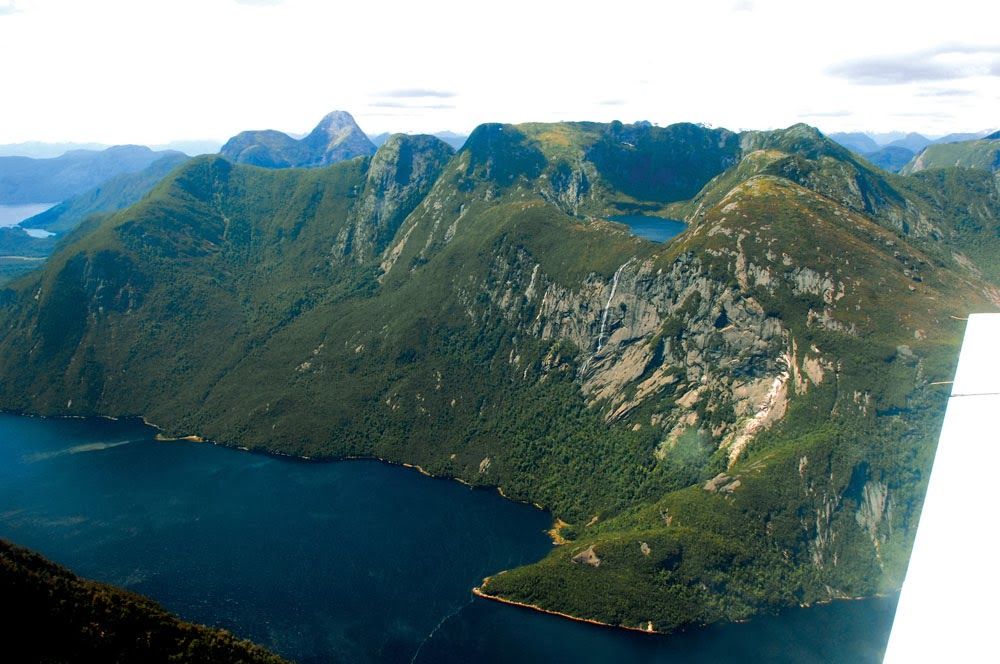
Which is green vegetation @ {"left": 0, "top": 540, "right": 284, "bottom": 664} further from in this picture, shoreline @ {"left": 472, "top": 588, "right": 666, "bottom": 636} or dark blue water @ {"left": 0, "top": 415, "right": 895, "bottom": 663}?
shoreline @ {"left": 472, "top": 588, "right": 666, "bottom": 636}

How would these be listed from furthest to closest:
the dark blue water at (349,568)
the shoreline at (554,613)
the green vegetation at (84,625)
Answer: the shoreline at (554,613) < the dark blue water at (349,568) < the green vegetation at (84,625)

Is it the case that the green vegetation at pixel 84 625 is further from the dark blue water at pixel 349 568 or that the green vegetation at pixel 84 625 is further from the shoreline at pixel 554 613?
the shoreline at pixel 554 613

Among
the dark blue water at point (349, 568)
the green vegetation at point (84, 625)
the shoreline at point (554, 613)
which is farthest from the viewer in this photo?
the shoreline at point (554, 613)

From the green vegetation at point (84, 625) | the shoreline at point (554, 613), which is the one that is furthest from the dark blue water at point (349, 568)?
the green vegetation at point (84, 625)

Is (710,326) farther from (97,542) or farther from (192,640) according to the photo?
(97,542)

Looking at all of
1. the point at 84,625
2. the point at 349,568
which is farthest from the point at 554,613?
the point at 84,625
